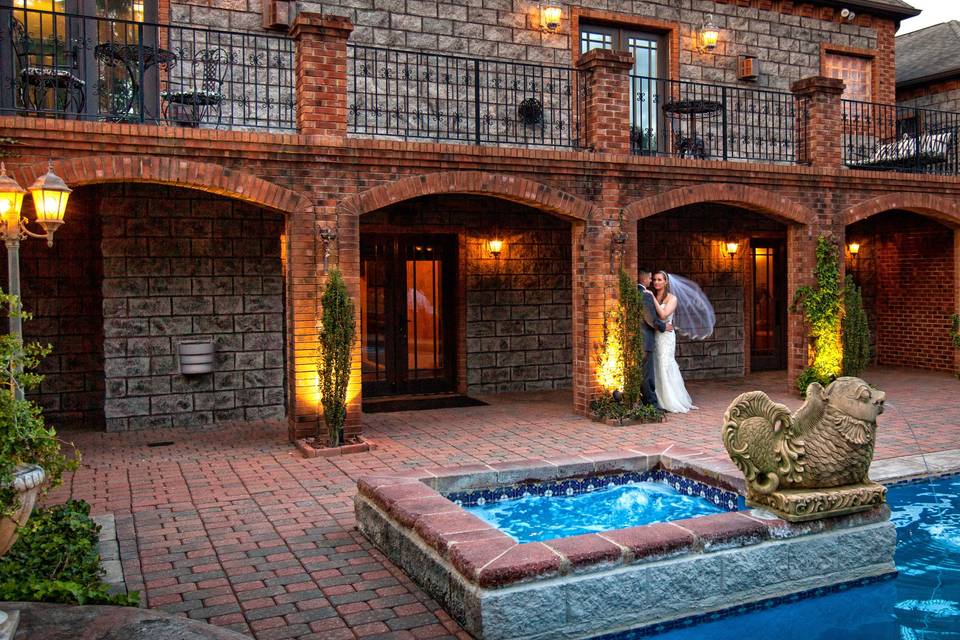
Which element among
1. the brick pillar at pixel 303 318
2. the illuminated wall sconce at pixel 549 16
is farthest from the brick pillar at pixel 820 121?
the brick pillar at pixel 303 318

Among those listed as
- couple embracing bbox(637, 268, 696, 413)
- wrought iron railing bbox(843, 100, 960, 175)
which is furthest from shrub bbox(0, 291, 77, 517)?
wrought iron railing bbox(843, 100, 960, 175)

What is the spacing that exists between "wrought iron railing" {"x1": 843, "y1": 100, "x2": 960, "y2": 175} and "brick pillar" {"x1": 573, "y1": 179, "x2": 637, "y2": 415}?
171 inches

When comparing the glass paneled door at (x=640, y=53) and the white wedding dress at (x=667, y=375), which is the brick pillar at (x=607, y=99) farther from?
the white wedding dress at (x=667, y=375)

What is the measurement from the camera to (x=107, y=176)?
27.6 feet

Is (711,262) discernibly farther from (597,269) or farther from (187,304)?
(187,304)

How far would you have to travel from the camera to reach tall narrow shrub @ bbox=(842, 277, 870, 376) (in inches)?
482

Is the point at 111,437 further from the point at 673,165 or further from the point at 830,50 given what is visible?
the point at 830,50

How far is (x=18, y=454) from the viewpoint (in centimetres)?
391

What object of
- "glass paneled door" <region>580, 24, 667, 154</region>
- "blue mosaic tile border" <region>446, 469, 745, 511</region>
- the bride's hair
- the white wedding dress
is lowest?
"blue mosaic tile border" <region>446, 469, 745, 511</region>

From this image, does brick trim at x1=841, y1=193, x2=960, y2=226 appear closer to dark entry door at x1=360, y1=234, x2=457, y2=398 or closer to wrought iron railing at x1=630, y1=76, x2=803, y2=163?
wrought iron railing at x1=630, y1=76, x2=803, y2=163

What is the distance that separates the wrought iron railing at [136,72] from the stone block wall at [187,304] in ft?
3.71

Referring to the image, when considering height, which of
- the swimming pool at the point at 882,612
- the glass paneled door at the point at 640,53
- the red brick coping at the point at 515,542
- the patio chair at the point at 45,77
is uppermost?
the glass paneled door at the point at 640,53

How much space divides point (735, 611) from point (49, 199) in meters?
5.93

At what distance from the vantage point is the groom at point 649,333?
11.2 metres
